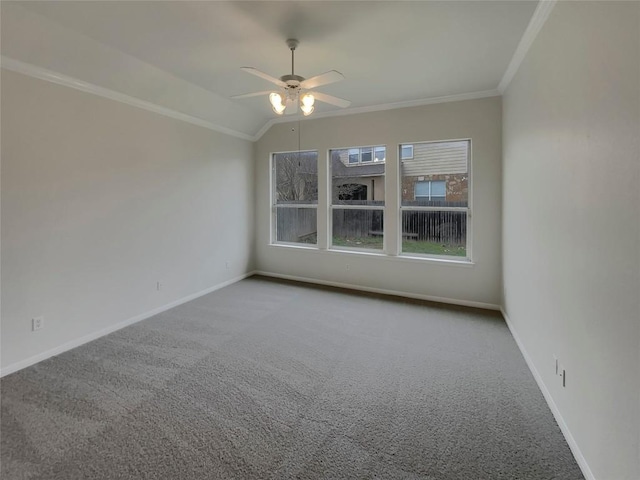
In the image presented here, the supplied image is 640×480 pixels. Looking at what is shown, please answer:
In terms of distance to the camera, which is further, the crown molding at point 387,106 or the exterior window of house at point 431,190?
the exterior window of house at point 431,190

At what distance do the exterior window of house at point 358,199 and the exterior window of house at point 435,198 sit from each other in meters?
0.36

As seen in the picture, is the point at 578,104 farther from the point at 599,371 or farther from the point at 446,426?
the point at 446,426

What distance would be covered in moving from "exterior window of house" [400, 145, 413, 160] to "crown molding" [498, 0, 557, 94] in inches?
52.4

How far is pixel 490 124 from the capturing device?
380 centimetres

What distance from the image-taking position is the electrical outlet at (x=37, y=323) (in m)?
2.62

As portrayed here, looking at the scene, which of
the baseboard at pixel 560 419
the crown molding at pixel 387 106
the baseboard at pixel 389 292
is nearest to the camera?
the baseboard at pixel 560 419

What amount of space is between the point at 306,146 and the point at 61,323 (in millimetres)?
3887

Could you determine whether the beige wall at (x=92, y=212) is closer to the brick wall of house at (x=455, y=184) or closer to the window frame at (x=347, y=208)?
the window frame at (x=347, y=208)

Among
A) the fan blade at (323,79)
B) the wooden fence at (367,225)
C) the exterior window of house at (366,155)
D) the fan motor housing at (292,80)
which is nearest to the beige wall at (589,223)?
the fan blade at (323,79)

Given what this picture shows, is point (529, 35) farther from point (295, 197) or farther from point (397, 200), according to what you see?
point (295, 197)

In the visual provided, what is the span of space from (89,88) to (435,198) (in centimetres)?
421

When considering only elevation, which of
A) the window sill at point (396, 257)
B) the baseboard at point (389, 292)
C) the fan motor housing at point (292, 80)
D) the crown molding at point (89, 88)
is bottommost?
the baseboard at point (389, 292)

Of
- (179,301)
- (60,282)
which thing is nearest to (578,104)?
(60,282)

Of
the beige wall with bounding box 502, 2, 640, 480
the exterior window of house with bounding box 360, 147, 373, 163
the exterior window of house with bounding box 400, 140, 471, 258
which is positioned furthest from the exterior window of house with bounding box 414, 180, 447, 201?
the beige wall with bounding box 502, 2, 640, 480
